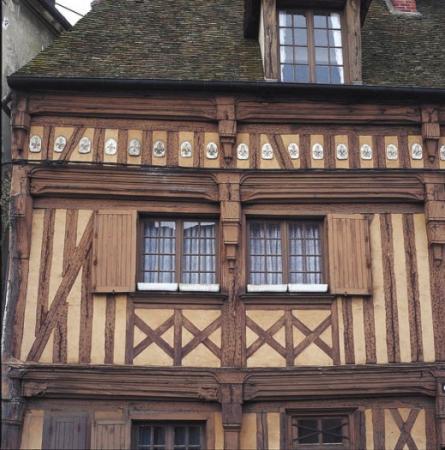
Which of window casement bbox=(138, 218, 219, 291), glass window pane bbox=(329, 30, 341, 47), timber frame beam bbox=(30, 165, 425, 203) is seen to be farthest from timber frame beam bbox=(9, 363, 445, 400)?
glass window pane bbox=(329, 30, 341, 47)

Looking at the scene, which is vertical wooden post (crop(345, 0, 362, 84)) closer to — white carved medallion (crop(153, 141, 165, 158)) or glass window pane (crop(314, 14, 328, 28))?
glass window pane (crop(314, 14, 328, 28))

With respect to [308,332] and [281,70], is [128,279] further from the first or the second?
[281,70]

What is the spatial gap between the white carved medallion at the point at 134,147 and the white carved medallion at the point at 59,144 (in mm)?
831

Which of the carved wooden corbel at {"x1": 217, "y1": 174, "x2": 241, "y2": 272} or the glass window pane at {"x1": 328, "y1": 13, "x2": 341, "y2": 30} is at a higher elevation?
the glass window pane at {"x1": 328, "y1": 13, "x2": 341, "y2": 30}

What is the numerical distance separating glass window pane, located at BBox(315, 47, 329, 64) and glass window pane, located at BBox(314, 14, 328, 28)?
0.36m

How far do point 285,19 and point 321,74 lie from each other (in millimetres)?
975

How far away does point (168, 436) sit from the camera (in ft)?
28.5

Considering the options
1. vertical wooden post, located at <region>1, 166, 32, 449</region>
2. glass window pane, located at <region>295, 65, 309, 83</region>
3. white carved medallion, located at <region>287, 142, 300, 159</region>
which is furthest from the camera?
glass window pane, located at <region>295, 65, 309, 83</region>

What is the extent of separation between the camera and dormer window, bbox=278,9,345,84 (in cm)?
984

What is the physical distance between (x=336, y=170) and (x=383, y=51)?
7.87 ft

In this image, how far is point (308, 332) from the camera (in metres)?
8.90

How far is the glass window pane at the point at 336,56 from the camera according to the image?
9.94 m

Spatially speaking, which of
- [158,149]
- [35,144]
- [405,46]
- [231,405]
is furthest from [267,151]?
[231,405]

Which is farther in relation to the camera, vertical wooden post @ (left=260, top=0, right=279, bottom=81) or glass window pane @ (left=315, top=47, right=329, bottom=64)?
glass window pane @ (left=315, top=47, right=329, bottom=64)
